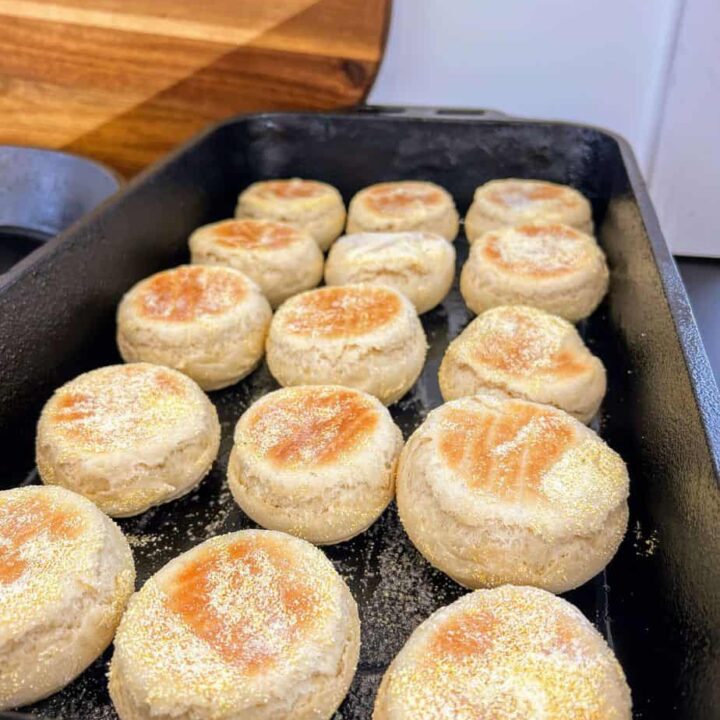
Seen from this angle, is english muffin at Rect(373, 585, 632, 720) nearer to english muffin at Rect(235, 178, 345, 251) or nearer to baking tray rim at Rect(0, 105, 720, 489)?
baking tray rim at Rect(0, 105, 720, 489)

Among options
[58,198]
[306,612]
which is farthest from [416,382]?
[58,198]

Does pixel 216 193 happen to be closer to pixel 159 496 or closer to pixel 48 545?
pixel 159 496

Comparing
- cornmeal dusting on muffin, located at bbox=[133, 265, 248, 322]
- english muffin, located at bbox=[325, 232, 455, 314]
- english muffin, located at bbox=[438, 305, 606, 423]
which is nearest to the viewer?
english muffin, located at bbox=[438, 305, 606, 423]

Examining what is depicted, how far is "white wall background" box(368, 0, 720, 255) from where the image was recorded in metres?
2.52

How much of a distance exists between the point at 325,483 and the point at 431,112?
1.58 metres

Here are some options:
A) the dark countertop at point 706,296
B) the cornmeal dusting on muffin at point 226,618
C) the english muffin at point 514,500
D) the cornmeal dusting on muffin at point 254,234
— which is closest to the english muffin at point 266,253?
the cornmeal dusting on muffin at point 254,234

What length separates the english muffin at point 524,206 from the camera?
2.39m

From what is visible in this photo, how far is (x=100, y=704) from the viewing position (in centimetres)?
130

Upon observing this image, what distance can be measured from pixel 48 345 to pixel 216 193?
97cm

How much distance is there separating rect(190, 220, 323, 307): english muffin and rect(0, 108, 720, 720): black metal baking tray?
0.13m

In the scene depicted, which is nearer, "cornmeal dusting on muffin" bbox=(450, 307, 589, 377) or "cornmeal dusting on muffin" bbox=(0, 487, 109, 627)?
"cornmeal dusting on muffin" bbox=(0, 487, 109, 627)

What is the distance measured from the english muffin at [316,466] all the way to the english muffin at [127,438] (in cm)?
12

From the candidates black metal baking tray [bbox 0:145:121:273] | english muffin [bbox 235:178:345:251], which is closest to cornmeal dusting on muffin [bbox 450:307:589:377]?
english muffin [bbox 235:178:345:251]

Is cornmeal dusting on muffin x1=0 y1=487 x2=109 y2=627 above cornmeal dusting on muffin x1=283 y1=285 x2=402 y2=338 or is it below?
below
